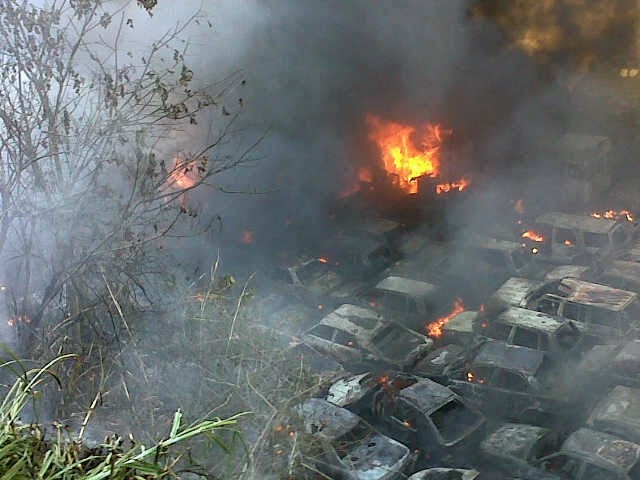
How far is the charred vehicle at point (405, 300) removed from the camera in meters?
9.99

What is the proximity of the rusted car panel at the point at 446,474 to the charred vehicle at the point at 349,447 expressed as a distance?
0.75 feet

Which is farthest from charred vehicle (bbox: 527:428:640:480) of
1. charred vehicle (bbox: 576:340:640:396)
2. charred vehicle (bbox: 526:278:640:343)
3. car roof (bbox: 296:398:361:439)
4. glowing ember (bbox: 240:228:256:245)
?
glowing ember (bbox: 240:228:256:245)

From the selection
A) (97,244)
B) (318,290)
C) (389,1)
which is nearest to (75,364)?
(97,244)

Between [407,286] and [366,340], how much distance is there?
4.80 feet

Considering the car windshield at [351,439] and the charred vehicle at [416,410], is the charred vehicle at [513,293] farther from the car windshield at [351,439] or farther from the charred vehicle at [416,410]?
the car windshield at [351,439]

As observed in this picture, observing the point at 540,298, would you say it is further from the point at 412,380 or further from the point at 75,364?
the point at 75,364

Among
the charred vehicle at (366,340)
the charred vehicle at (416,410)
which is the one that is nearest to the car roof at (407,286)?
the charred vehicle at (366,340)

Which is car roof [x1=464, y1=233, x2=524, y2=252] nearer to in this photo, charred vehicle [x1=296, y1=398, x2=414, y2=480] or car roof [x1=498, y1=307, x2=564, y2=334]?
car roof [x1=498, y1=307, x2=564, y2=334]

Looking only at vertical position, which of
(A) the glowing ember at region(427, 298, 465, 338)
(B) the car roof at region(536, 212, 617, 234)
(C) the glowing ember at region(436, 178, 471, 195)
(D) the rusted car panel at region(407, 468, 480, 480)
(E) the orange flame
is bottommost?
(D) the rusted car panel at region(407, 468, 480, 480)

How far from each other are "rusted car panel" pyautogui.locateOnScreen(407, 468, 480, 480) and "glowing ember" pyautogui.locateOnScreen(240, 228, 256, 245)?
7076mm

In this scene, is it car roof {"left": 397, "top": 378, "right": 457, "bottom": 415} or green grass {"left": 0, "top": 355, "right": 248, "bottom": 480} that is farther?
car roof {"left": 397, "top": 378, "right": 457, "bottom": 415}

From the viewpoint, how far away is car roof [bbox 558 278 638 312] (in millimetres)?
9047

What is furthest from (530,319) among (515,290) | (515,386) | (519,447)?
(519,447)

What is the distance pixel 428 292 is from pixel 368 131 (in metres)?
6.30
